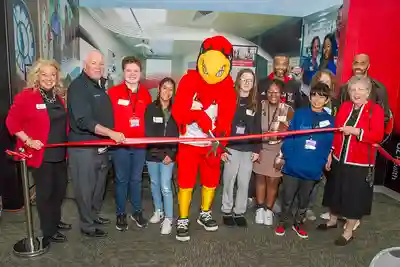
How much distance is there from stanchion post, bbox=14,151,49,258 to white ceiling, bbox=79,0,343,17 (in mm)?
2859

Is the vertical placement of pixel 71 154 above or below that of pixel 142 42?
below

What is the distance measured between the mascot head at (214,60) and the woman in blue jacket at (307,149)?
0.73 metres

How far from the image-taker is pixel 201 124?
9.30ft

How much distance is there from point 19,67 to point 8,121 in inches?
39.7

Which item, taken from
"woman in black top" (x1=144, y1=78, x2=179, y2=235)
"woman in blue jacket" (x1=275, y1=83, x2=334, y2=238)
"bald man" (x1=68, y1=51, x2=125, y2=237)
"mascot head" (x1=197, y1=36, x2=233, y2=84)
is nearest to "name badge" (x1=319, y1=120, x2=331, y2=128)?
"woman in blue jacket" (x1=275, y1=83, x2=334, y2=238)

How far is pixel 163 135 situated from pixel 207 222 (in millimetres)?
859

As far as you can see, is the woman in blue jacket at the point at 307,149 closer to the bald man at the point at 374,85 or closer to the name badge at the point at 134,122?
the bald man at the point at 374,85

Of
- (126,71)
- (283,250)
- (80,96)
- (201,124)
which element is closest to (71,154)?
(80,96)

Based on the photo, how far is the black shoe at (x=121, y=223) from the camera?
310cm

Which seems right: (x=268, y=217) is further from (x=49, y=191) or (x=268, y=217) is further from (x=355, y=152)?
(x=49, y=191)

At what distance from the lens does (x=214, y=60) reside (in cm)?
273

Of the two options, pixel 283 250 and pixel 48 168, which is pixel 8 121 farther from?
pixel 283 250

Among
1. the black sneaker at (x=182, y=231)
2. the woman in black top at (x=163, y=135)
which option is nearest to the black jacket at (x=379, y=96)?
the woman in black top at (x=163, y=135)

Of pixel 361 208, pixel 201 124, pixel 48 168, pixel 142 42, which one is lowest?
pixel 361 208
